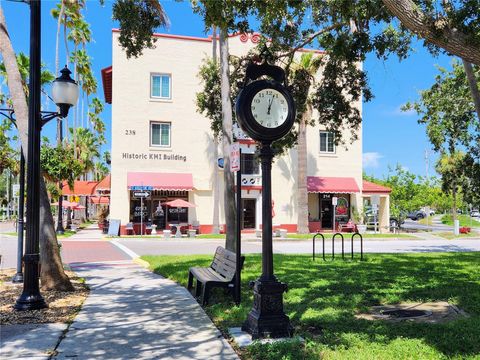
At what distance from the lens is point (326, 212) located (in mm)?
36094

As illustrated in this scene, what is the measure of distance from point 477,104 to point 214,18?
875 centimetres

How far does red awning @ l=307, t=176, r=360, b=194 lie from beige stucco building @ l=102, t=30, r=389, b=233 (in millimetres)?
71

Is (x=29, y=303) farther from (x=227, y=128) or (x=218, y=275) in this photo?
(x=227, y=128)

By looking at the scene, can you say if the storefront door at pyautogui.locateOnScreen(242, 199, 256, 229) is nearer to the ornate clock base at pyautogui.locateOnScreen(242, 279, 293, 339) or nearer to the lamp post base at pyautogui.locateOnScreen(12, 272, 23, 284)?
the lamp post base at pyautogui.locateOnScreen(12, 272, 23, 284)

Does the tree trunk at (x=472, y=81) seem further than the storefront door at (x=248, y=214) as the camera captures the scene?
No

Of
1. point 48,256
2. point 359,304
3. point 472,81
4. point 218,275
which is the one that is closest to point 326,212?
point 472,81

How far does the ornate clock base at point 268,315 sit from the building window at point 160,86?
1078 inches

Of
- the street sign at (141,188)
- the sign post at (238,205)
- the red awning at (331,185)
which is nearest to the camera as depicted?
the sign post at (238,205)

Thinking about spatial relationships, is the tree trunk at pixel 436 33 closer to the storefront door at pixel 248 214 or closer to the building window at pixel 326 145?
the storefront door at pixel 248 214


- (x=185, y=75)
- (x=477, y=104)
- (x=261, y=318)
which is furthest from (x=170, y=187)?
(x=261, y=318)

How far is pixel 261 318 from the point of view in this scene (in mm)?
5770

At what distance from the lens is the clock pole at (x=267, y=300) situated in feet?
18.9

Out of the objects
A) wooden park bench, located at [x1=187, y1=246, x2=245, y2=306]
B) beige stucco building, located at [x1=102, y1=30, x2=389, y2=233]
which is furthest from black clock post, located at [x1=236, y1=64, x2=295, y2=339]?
beige stucco building, located at [x1=102, y1=30, x2=389, y2=233]

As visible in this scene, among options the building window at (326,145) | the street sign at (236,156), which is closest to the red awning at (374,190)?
the building window at (326,145)
